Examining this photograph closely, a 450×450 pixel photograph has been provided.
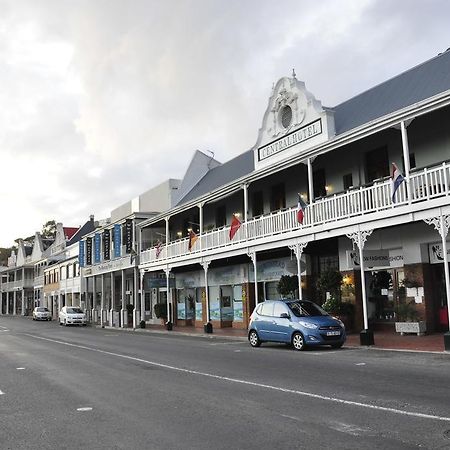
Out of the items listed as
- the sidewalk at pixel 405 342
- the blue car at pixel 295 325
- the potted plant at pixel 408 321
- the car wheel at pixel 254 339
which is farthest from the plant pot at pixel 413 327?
the car wheel at pixel 254 339

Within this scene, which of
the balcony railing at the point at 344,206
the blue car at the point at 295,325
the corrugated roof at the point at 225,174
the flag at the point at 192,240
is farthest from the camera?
the corrugated roof at the point at 225,174

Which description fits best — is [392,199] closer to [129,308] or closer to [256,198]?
[256,198]

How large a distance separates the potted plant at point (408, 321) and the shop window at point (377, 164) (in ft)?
16.4

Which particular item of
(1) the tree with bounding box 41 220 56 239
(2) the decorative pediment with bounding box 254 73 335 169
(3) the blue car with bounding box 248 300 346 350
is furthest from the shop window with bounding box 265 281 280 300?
(1) the tree with bounding box 41 220 56 239

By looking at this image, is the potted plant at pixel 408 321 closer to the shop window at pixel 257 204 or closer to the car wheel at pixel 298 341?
the car wheel at pixel 298 341

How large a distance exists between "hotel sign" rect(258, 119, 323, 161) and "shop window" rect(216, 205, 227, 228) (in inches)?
272

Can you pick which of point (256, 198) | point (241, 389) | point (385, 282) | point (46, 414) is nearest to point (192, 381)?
point (241, 389)

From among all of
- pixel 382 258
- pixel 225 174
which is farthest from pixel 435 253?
pixel 225 174

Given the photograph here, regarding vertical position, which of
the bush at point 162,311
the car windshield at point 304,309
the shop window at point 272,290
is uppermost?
the shop window at point 272,290

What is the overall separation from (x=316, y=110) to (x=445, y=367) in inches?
506

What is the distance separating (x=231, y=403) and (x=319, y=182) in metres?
17.1

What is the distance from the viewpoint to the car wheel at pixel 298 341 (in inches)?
646

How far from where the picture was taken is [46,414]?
7.93 m

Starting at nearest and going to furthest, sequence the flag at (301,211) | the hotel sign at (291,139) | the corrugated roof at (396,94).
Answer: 1. the corrugated roof at (396,94)
2. the flag at (301,211)
3. the hotel sign at (291,139)
